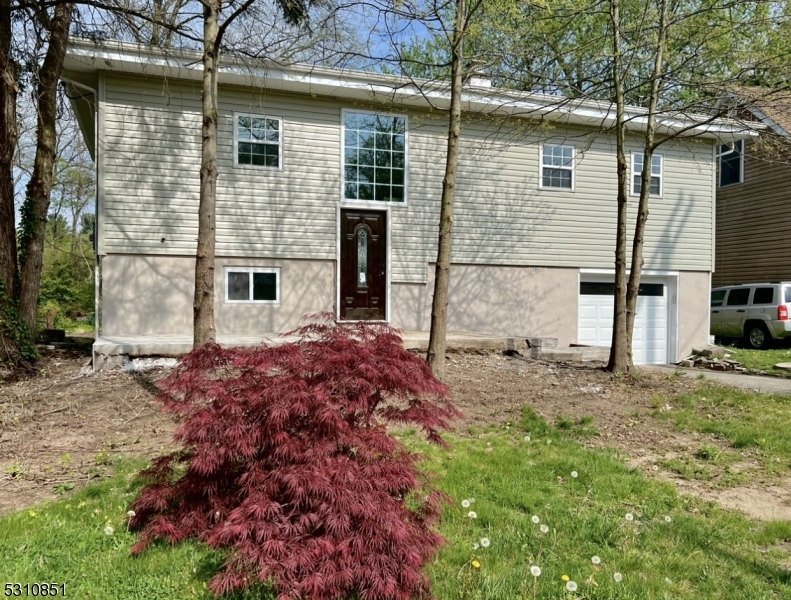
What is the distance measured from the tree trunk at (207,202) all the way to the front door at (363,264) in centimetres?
433

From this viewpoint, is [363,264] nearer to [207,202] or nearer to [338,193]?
[338,193]

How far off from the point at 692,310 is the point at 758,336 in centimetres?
298

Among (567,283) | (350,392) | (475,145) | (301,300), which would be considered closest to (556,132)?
(475,145)

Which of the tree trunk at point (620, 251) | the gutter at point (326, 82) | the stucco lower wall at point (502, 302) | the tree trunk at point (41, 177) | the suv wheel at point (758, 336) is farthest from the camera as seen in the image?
the suv wheel at point (758, 336)

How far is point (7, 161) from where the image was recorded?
309 inches

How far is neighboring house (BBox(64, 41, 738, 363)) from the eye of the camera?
29.9 feet

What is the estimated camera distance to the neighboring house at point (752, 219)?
15492 millimetres

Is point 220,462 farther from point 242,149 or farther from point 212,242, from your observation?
point 242,149

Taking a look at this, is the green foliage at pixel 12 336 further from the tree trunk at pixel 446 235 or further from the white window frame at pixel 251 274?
the tree trunk at pixel 446 235

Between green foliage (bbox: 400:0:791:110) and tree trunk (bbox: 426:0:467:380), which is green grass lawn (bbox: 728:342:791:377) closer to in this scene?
green foliage (bbox: 400:0:791:110)

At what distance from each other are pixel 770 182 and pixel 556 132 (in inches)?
351

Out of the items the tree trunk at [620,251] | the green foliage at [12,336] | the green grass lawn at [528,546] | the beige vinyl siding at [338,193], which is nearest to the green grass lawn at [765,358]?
the beige vinyl siding at [338,193]

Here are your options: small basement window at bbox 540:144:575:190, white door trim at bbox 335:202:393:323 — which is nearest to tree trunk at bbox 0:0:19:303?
white door trim at bbox 335:202:393:323

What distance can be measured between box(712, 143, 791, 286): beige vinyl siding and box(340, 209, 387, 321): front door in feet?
37.8
